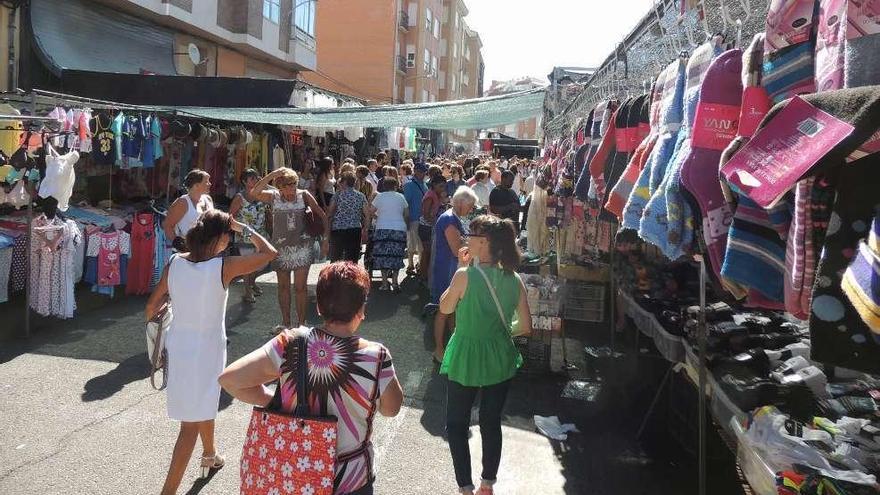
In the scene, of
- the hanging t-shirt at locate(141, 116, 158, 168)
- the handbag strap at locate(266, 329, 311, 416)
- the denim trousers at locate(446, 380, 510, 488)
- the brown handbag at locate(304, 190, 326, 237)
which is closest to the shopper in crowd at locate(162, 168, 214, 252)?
the brown handbag at locate(304, 190, 326, 237)

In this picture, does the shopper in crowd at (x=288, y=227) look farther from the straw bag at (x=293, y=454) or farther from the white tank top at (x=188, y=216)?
the straw bag at (x=293, y=454)

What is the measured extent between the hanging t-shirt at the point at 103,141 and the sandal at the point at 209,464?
584cm

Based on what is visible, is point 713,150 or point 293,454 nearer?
point 713,150

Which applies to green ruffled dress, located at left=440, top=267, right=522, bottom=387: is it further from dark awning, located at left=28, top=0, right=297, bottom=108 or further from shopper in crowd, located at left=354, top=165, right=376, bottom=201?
dark awning, located at left=28, top=0, right=297, bottom=108

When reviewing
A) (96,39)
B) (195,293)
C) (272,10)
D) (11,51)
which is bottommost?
(195,293)

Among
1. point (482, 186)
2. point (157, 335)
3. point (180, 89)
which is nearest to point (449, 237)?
point (157, 335)

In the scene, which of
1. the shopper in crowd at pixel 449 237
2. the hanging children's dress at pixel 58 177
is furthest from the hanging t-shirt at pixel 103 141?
the shopper in crowd at pixel 449 237

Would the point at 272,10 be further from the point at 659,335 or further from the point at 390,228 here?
the point at 659,335

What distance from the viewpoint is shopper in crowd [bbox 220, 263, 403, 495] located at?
91.1 inches

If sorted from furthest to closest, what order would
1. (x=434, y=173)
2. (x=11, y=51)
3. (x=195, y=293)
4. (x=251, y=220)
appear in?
1. (x=11, y=51)
2. (x=434, y=173)
3. (x=251, y=220)
4. (x=195, y=293)

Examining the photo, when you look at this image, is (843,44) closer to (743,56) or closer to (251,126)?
(743,56)

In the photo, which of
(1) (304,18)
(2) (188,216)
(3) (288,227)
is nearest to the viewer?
(2) (188,216)

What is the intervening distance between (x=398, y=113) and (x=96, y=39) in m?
7.44

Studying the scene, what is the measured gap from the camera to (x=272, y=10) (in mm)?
20062
